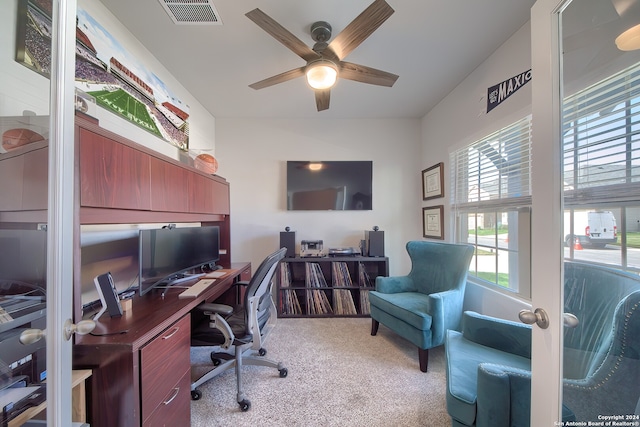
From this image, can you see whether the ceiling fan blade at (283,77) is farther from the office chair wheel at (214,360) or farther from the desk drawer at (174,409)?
the office chair wheel at (214,360)

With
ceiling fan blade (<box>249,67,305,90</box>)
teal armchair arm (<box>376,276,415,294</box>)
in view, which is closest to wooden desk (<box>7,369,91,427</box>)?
ceiling fan blade (<box>249,67,305,90</box>)

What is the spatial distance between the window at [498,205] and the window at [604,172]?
1000mm

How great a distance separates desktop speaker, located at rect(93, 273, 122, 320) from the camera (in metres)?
1.09

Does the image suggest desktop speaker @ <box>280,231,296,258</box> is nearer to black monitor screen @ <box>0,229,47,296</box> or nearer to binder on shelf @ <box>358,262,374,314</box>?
binder on shelf @ <box>358,262,374,314</box>

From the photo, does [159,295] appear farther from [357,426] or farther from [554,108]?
[554,108]

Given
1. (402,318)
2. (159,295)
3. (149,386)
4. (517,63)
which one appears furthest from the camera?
(402,318)

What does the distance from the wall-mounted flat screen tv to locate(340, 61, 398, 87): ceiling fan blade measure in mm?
1293

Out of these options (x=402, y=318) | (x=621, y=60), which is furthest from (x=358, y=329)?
(x=621, y=60)

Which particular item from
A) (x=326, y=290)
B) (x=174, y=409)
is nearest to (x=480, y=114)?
(x=326, y=290)

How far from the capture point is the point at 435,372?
1739mm

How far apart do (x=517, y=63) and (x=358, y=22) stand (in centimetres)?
130

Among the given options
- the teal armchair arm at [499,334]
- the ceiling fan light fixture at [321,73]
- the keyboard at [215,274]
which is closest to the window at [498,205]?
the teal armchair arm at [499,334]

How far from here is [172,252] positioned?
5.77 feet

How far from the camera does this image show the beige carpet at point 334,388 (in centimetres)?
135
